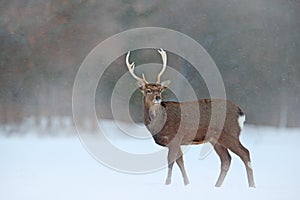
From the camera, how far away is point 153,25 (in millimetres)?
9062

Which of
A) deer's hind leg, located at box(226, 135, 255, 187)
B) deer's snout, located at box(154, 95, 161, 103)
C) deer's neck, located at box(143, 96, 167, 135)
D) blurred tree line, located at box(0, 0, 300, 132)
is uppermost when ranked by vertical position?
blurred tree line, located at box(0, 0, 300, 132)

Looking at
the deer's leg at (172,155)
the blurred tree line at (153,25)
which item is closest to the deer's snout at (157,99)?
the deer's leg at (172,155)

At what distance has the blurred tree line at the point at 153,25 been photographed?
29.6 feet

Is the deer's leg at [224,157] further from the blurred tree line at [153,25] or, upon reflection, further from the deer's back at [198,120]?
the blurred tree line at [153,25]

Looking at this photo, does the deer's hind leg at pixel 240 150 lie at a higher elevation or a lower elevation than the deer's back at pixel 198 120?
lower

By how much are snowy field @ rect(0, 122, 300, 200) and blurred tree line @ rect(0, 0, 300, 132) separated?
0.68 metres

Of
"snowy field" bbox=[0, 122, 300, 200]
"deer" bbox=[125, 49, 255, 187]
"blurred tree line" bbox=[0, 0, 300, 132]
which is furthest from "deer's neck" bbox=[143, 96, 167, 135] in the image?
"blurred tree line" bbox=[0, 0, 300, 132]

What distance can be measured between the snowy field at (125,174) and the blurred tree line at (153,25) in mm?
684

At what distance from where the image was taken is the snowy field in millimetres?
5312

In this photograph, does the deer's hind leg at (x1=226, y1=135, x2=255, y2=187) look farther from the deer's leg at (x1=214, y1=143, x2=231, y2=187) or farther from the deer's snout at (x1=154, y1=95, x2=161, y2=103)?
the deer's snout at (x1=154, y1=95, x2=161, y2=103)

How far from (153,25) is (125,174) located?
3.12m

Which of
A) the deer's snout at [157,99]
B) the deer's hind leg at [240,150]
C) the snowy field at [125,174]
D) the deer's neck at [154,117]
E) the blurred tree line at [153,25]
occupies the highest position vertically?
the blurred tree line at [153,25]

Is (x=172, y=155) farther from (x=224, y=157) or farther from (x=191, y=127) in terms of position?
(x=224, y=157)

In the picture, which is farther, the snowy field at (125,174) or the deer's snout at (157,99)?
the deer's snout at (157,99)
